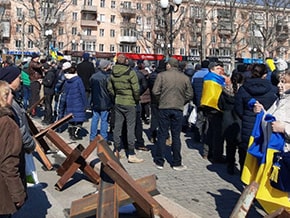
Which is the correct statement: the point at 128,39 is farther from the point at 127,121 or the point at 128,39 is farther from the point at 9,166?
the point at 9,166

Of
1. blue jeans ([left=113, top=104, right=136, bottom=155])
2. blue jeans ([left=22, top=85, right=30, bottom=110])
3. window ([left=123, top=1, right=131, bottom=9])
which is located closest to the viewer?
blue jeans ([left=113, top=104, right=136, bottom=155])

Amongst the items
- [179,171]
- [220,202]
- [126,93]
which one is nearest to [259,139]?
[220,202]

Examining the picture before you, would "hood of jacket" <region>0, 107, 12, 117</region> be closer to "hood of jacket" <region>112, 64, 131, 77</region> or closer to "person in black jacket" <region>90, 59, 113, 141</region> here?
"hood of jacket" <region>112, 64, 131, 77</region>

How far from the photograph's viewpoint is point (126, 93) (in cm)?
819

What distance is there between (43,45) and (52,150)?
37.5 metres

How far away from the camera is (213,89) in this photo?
26.8ft

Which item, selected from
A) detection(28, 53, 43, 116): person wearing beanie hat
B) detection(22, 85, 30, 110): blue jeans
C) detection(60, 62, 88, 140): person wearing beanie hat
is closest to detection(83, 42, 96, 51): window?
detection(22, 85, 30, 110): blue jeans

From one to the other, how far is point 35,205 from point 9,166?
2.32 meters

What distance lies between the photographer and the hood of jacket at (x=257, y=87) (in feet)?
21.5

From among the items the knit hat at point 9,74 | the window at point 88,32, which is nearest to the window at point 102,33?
the window at point 88,32

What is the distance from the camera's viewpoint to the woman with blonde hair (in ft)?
12.9

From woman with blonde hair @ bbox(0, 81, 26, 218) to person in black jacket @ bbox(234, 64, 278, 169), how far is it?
3581 mm

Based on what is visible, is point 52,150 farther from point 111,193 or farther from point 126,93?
point 111,193

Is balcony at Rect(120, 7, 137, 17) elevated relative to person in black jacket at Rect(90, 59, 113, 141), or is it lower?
elevated
